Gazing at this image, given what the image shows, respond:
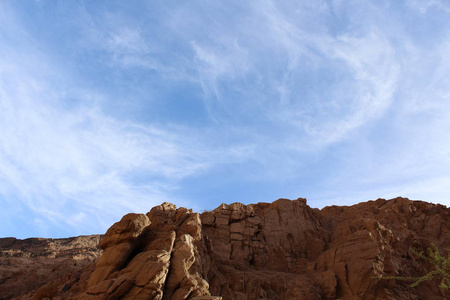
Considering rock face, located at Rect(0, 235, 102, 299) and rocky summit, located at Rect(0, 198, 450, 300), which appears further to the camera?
rock face, located at Rect(0, 235, 102, 299)

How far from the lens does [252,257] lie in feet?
104

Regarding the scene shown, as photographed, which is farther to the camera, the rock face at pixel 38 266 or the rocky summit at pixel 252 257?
the rock face at pixel 38 266

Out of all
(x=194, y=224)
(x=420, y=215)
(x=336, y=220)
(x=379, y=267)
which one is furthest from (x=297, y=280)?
(x=420, y=215)

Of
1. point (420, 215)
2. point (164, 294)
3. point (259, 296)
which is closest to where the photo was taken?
point (164, 294)

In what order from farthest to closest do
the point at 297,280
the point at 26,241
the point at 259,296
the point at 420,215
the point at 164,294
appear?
the point at 26,241
the point at 420,215
the point at 297,280
the point at 259,296
the point at 164,294

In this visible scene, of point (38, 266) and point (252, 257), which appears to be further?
point (38, 266)

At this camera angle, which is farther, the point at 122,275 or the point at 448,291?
the point at 448,291

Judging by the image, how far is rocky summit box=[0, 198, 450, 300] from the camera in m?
21.1

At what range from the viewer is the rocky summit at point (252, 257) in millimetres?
21078

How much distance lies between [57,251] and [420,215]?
50950mm

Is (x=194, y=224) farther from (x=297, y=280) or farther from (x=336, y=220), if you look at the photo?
(x=336, y=220)

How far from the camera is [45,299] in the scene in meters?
23.0

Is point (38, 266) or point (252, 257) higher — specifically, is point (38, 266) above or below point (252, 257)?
above

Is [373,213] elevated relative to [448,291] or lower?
elevated
